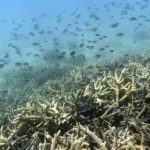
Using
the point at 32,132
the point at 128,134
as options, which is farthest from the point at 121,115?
the point at 32,132

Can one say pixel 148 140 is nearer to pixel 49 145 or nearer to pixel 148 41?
pixel 49 145

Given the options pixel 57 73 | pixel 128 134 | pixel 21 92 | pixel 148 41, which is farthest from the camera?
pixel 148 41

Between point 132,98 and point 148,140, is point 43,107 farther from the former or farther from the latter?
point 148,140

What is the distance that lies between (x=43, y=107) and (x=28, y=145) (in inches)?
34.0

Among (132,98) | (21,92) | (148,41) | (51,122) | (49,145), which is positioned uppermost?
(148,41)

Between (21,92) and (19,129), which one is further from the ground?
(21,92)

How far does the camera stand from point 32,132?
430 centimetres

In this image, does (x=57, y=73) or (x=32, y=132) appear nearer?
(x=32, y=132)

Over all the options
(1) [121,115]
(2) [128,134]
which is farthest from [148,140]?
(1) [121,115]

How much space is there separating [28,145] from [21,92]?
27.1 feet

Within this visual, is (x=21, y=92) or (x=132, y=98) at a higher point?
(x=21, y=92)

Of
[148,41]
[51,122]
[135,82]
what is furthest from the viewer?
[148,41]

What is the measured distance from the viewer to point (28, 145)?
12.6ft

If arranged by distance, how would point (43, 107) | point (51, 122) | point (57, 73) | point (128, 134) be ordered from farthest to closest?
point (57, 73) < point (43, 107) < point (51, 122) < point (128, 134)
